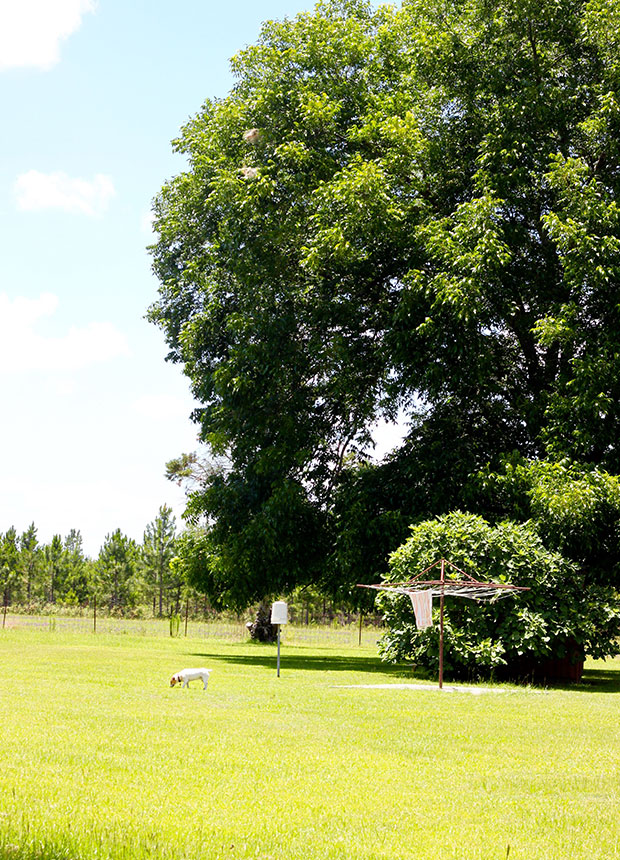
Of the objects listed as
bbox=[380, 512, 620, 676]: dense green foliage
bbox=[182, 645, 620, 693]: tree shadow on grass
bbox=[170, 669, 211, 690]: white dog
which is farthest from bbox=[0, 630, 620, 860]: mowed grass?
bbox=[182, 645, 620, 693]: tree shadow on grass

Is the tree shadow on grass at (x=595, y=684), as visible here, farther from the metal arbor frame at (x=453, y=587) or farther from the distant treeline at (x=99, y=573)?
the distant treeline at (x=99, y=573)

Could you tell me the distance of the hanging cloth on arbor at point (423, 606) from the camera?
18344 mm

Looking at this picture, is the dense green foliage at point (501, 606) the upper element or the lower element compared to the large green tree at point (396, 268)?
lower

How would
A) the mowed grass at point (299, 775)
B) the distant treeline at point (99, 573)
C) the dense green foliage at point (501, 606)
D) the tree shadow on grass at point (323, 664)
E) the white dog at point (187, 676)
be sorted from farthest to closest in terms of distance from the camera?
1. the distant treeline at point (99, 573)
2. the tree shadow on grass at point (323, 664)
3. the dense green foliage at point (501, 606)
4. the white dog at point (187, 676)
5. the mowed grass at point (299, 775)

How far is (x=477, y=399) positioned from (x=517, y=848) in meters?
19.2

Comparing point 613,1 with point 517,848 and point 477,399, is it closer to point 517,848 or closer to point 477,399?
point 477,399

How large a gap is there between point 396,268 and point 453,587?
9453 mm

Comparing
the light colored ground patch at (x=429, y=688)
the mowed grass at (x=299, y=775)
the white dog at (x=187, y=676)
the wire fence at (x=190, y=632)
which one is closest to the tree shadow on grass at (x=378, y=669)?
the light colored ground patch at (x=429, y=688)

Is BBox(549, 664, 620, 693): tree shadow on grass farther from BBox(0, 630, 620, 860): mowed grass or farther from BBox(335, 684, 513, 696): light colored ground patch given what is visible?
BBox(0, 630, 620, 860): mowed grass

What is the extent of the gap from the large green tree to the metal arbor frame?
333 cm

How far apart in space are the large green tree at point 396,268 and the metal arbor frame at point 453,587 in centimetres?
333

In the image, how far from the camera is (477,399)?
2462 cm

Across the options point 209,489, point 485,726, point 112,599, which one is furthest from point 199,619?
point 485,726

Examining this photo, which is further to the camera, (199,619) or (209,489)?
(199,619)
